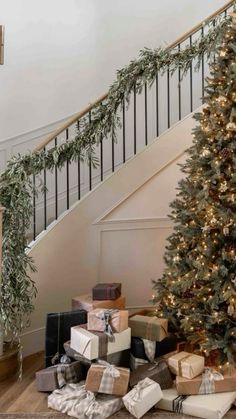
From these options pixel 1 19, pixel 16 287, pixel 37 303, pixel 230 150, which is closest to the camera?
pixel 230 150

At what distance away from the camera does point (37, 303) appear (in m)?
4.15

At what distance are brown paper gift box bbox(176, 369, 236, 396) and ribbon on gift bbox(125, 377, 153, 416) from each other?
0.68 feet

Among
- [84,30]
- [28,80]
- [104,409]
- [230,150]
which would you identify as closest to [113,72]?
[84,30]

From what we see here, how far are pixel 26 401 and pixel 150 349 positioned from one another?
952 mm

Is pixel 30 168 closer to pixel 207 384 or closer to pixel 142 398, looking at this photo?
pixel 142 398

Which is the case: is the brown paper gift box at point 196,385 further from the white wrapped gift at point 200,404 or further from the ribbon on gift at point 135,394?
the ribbon on gift at point 135,394

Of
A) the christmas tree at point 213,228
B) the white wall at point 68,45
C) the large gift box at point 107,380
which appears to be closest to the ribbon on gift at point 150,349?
the christmas tree at point 213,228

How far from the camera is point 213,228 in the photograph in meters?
3.40

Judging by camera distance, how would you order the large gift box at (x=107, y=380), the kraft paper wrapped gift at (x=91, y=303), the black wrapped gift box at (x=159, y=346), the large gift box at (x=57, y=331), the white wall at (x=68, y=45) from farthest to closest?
the white wall at (x=68, y=45), the kraft paper wrapped gift at (x=91, y=303), the large gift box at (x=57, y=331), the black wrapped gift box at (x=159, y=346), the large gift box at (x=107, y=380)

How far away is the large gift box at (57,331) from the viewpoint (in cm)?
356

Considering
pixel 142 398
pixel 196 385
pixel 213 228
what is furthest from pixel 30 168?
pixel 196 385

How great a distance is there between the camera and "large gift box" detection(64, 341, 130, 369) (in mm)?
3297

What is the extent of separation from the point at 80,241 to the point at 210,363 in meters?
1.61

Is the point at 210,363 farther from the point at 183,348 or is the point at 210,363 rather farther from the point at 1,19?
the point at 1,19
